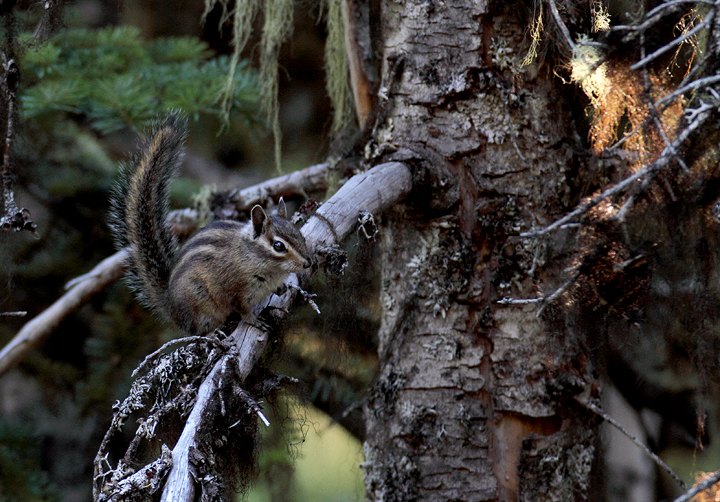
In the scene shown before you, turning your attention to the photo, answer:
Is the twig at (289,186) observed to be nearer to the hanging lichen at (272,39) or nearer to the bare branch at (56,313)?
the hanging lichen at (272,39)

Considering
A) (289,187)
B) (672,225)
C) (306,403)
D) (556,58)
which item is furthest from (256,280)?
(672,225)

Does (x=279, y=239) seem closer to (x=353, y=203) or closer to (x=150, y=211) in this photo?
(x=150, y=211)

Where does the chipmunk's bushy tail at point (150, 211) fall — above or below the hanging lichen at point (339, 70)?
below

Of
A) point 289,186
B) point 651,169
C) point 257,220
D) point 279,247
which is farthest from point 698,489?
point 289,186

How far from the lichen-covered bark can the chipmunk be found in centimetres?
56

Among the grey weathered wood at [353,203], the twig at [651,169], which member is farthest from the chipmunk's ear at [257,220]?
the twig at [651,169]

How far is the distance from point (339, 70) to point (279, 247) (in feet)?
3.10

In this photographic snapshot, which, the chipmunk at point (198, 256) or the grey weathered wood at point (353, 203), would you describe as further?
the chipmunk at point (198, 256)

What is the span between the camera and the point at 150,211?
2.32 m

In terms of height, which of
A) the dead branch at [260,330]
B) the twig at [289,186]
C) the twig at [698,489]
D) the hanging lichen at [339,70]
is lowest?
the twig at [698,489]

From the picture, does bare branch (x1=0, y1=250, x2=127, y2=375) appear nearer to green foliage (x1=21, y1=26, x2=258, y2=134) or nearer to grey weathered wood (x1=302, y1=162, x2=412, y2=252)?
green foliage (x1=21, y1=26, x2=258, y2=134)

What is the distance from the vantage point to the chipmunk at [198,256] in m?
2.26

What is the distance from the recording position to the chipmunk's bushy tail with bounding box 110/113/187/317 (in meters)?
2.12

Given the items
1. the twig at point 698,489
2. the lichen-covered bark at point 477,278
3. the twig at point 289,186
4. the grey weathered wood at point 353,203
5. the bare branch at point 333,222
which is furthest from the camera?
the twig at point 289,186
